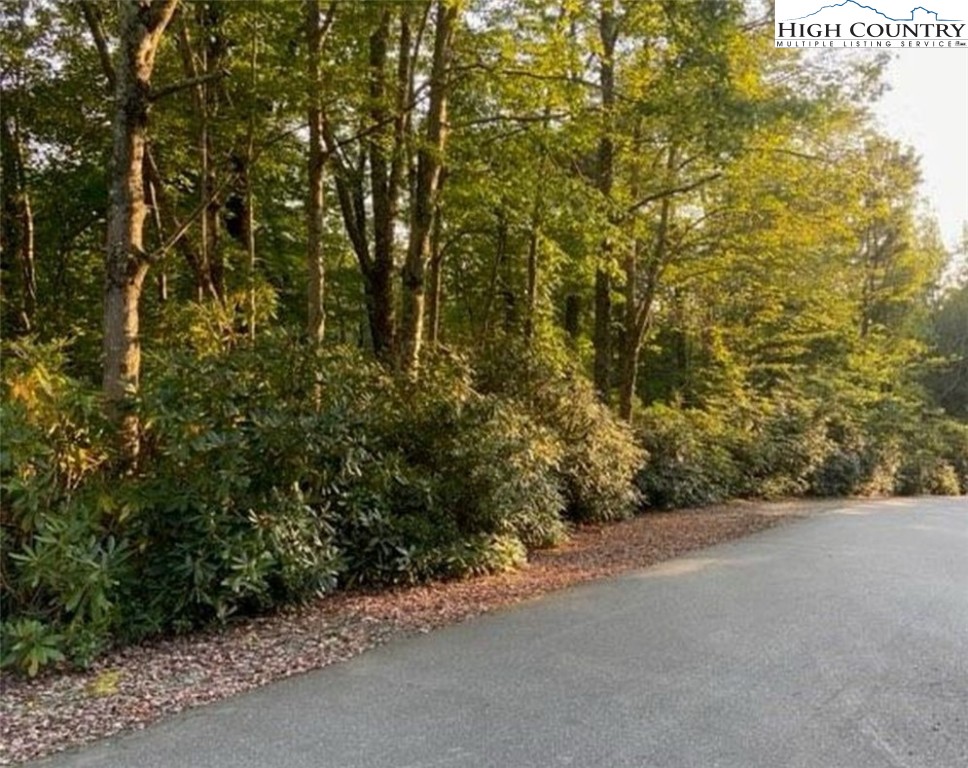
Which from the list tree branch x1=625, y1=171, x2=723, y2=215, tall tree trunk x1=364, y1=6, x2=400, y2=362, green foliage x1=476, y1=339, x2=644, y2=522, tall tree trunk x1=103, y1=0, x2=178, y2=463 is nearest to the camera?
tall tree trunk x1=103, y1=0, x2=178, y2=463

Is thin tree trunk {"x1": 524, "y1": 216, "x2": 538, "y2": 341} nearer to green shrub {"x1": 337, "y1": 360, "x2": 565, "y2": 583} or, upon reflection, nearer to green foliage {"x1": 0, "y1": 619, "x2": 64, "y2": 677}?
green shrub {"x1": 337, "y1": 360, "x2": 565, "y2": 583}

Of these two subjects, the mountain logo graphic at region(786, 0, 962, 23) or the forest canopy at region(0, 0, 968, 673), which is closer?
the forest canopy at region(0, 0, 968, 673)

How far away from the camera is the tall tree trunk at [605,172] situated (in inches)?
360

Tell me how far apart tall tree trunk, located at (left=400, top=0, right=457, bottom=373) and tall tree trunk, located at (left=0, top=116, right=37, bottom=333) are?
4418mm

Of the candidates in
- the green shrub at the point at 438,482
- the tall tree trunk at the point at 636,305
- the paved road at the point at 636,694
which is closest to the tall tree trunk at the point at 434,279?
the green shrub at the point at 438,482

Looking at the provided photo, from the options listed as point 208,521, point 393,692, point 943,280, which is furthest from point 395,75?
point 943,280

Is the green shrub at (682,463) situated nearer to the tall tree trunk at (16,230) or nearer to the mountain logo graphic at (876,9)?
the mountain logo graphic at (876,9)

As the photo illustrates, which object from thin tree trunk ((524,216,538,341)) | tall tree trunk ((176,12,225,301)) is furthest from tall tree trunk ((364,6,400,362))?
thin tree trunk ((524,216,538,341))

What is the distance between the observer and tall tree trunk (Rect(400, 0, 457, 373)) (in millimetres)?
7895

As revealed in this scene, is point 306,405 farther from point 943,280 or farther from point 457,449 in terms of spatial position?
point 943,280

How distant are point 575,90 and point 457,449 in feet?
13.9

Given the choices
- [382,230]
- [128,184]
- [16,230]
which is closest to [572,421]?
[382,230]

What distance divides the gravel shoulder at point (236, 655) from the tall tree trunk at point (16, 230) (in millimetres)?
6003

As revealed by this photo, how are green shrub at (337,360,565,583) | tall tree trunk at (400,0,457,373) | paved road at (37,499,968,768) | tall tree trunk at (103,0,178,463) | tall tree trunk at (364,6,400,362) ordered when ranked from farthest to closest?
1. tall tree trunk at (364,6,400,362)
2. tall tree trunk at (400,0,457,373)
3. green shrub at (337,360,565,583)
4. tall tree trunk at (103,0,178,463)
5. paved road at (37,499,968,768)
